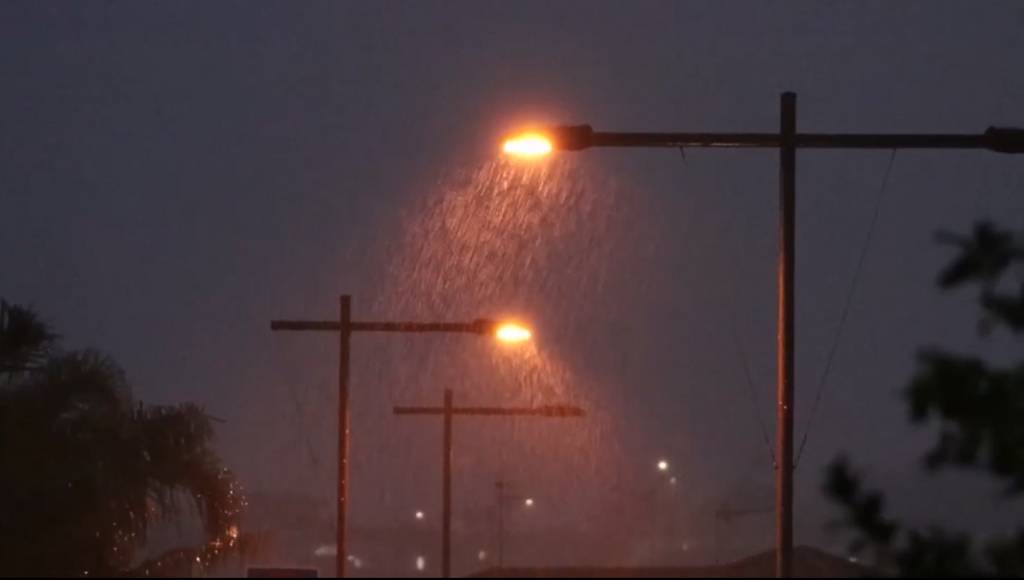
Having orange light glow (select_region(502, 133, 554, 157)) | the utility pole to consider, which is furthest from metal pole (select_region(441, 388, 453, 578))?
orange light glow (select_region(502, 133, 554, 157))

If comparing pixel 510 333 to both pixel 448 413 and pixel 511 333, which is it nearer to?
pixel 511 333

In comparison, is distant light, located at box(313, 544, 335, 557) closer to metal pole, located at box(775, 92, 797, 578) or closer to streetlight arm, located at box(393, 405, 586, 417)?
streetlight arm, located at box(393, 405, 586, 417)

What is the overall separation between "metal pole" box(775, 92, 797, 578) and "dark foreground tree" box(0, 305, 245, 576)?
10.3 metres

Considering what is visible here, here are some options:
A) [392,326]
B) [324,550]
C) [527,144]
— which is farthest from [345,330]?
[324,550]

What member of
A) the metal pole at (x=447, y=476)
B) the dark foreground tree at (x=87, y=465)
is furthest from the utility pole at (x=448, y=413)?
the dark foreground tree at (x=87, y=465)

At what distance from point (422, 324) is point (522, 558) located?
142 ft

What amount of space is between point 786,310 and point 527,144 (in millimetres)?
2369

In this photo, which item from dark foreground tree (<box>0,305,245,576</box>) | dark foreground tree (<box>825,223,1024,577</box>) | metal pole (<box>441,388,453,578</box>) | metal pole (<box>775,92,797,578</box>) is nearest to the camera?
dark foreground tree (<box>825,223,1024,577</box>)

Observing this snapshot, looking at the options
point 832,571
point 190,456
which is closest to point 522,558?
point 190,456

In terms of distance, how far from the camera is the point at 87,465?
24.4 meters

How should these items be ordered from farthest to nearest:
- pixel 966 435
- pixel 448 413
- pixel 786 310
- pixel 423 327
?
pixel 448 413, pixel 423 327, pixel 786 310, pixel 966 435

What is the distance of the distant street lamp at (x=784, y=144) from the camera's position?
1538 centimetres

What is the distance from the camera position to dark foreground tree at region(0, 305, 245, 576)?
77.0 ft

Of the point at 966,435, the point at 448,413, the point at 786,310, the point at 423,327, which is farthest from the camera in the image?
the point at 448,413
